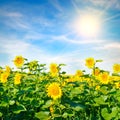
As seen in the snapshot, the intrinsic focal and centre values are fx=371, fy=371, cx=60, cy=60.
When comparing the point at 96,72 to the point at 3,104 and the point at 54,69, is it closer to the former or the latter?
the point at 54,69

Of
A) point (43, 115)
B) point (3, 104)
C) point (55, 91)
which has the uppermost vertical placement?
point (55, 91)

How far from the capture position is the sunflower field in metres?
5.85

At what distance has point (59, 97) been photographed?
5.70 meters

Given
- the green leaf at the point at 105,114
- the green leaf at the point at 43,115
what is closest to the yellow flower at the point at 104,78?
the green leaf at the point at 105,114

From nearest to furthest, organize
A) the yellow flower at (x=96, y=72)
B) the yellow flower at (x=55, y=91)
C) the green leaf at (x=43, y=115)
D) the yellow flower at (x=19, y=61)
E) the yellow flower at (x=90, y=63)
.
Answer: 1. the yellow flower at (x=55, y=91)
2. the green leaf at (x=43, y=115)
3. the yellow flower at (x=96, y=72)
4. the yellow flower at (x=90, y=63)
5. the yellow flower at (x=19, y=61)

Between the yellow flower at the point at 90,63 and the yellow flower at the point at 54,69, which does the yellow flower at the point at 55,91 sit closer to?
the yellow flower at the point at 54,69

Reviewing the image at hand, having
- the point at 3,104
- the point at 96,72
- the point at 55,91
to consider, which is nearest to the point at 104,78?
the point at 96,72

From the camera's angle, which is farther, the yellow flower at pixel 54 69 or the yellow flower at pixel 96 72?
the yellow flower at pixel 96 72

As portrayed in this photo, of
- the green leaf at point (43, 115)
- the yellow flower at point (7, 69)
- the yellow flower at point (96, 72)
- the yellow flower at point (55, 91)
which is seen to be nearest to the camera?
the yellow flower at point (55, 91)

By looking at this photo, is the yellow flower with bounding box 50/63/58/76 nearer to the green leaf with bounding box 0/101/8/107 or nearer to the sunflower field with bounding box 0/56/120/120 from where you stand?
the sunflower field with bounding box 0/56/120/120

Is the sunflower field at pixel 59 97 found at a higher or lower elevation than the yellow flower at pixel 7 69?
lower

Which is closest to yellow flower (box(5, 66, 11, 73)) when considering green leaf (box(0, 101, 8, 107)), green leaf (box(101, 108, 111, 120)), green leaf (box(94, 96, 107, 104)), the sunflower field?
the sunflower field

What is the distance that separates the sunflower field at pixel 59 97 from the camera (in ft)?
19.2

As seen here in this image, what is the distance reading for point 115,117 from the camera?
600cm
